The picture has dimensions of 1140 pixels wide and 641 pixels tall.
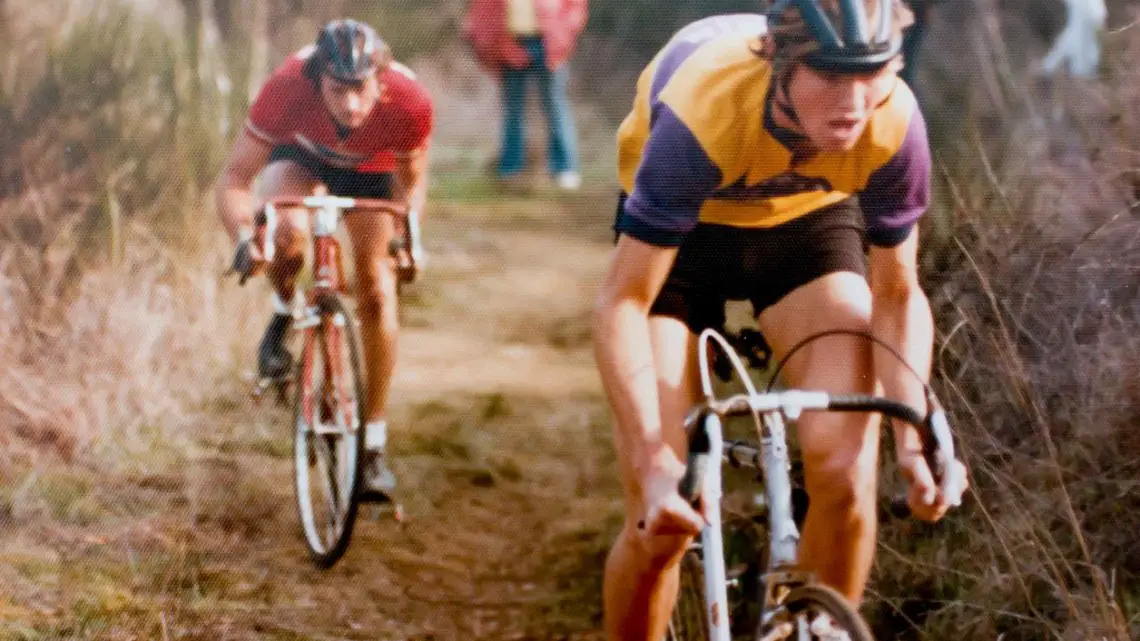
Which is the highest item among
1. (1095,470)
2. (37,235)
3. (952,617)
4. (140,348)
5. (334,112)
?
(334,112)

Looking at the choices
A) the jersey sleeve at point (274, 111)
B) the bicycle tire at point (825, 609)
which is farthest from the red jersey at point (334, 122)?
the bicycle tire at point (825, 609)

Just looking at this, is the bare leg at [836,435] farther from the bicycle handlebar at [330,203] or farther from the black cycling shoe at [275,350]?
the black cycling shoe at [275,350]

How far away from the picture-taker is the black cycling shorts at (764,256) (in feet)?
7.35

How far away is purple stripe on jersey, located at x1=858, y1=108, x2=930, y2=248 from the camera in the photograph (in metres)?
2.12

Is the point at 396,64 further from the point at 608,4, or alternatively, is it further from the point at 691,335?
the point at 691,335

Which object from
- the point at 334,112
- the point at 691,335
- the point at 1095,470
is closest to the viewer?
the point at 691,335

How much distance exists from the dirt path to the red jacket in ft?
0.96

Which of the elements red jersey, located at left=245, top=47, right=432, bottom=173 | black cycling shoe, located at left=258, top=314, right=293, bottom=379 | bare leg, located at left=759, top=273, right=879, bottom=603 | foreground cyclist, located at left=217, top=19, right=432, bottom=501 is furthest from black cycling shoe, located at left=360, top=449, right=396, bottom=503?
bare leg, located at left=759, top=273, right=879, bottom=603

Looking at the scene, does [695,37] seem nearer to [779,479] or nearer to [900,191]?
[900,191]

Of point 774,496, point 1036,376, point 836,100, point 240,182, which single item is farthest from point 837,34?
point 240,182

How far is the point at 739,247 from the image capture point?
226 cm

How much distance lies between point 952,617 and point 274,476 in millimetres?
1354

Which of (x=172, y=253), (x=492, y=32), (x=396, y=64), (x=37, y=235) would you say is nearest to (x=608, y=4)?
(x=492, y=32)

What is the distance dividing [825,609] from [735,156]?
685 millimetres
